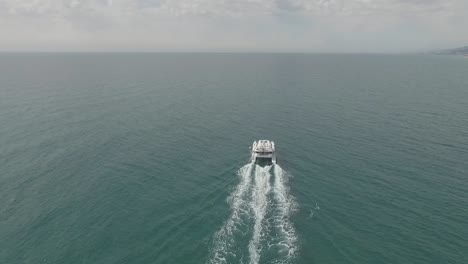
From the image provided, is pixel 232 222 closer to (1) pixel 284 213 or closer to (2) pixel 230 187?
(1) pixel 284 213

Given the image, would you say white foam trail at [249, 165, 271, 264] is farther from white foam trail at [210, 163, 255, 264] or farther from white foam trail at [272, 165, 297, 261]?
white foam trail at [272, 165, 297, 261]

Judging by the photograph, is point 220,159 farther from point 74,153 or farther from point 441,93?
point 441,93

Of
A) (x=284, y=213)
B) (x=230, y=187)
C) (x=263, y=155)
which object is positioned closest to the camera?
(x=284, y=213)

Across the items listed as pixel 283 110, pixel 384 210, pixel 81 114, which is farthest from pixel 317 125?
pixel 81 114

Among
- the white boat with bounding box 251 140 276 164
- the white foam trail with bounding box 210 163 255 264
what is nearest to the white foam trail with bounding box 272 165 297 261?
the white boat with bounding box 251 140 276 164

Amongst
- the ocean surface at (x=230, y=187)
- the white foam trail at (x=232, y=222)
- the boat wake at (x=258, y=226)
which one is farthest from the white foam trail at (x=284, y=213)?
the white foam trail at (x=232, y=222)

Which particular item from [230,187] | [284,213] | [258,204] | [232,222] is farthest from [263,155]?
[232,222]

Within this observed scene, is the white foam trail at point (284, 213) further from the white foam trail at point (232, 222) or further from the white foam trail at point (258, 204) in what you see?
the white foam trail at point (232, 222)
